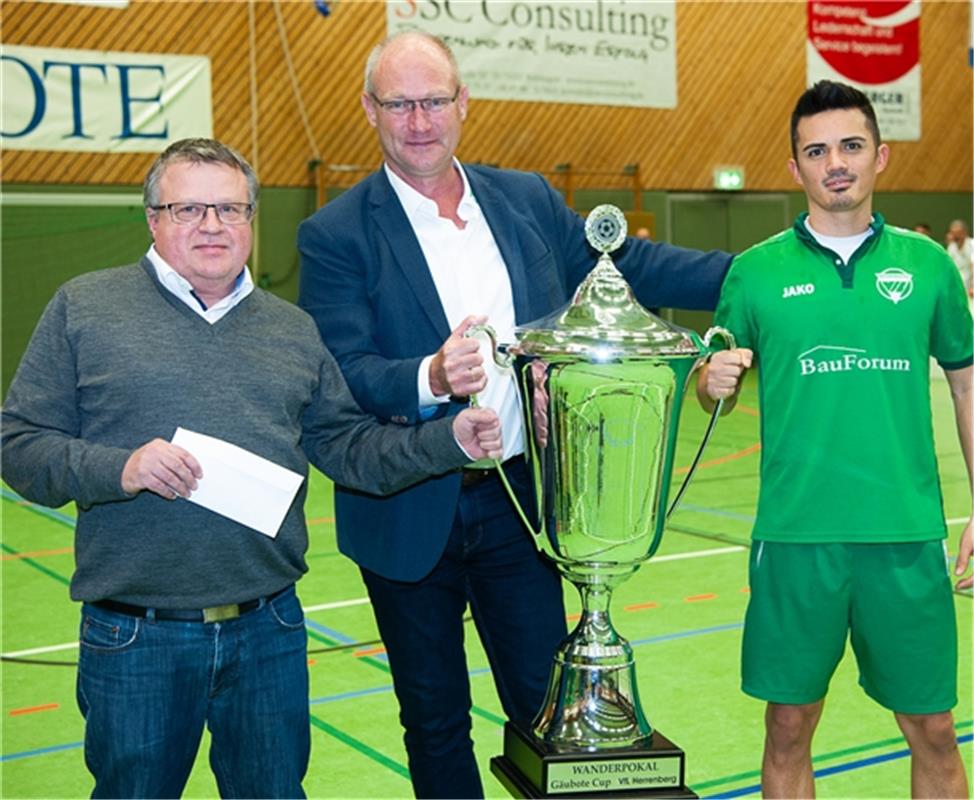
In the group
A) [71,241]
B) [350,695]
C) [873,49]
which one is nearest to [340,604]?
[350,695]

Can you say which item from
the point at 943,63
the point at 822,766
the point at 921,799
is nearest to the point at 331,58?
the point at 943,63

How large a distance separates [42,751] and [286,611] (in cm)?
199

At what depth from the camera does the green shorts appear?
102 inches

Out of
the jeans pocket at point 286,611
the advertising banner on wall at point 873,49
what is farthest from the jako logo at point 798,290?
the advertising banner on wall at point 873,49

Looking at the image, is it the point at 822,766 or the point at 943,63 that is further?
the point at 943,63

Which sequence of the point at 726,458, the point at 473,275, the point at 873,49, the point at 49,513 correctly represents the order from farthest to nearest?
the point at 873,49 < the point at 726,458 < the point at 49,513 < the point at 473,275

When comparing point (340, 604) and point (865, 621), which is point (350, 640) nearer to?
point (340, 604)

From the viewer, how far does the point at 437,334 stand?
2502 millimetres

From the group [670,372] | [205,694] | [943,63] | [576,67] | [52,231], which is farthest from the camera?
[943,63]

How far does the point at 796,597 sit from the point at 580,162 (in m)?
12.6

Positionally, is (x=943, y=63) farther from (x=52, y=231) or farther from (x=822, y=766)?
(x=822, y=766)

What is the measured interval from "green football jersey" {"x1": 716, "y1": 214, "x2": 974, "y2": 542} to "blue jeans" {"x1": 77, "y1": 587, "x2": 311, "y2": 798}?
105 cm

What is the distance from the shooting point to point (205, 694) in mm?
2236

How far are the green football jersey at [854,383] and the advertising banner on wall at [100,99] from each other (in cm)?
1023
